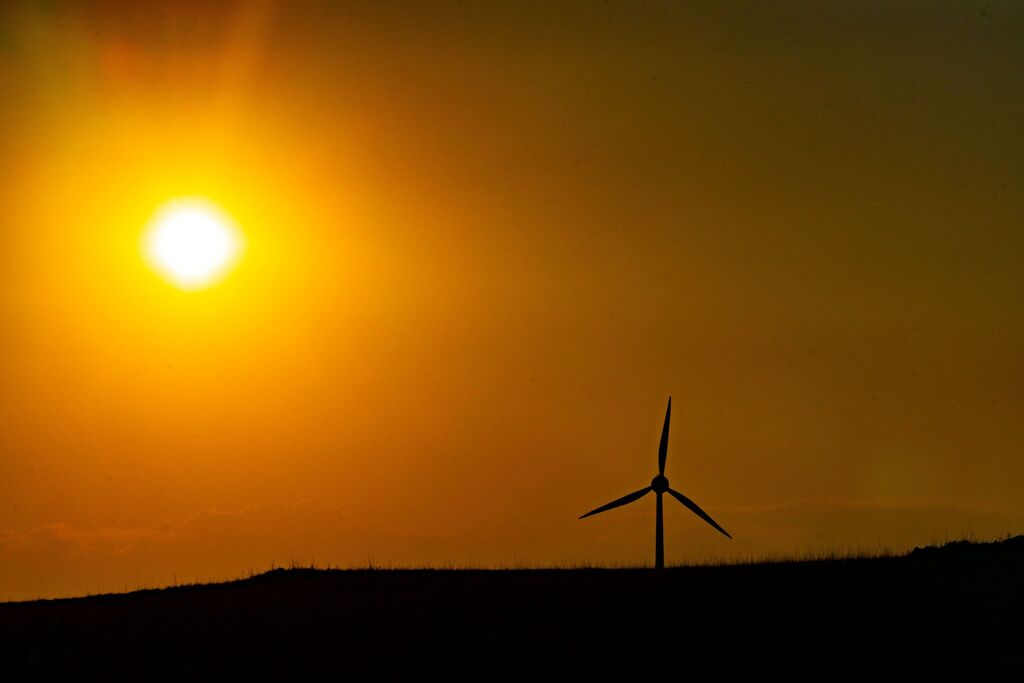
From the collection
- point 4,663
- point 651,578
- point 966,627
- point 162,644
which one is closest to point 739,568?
point 651,578

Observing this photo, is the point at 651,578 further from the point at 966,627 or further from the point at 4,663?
the point at 4,663

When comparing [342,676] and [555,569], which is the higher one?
[555,569]

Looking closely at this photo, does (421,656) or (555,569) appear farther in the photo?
(555,569)

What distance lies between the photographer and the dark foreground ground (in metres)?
70.7

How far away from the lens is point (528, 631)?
243 feet

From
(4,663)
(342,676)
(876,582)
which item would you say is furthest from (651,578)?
(4,663)

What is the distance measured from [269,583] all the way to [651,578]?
68.2ft

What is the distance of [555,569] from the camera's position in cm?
8606

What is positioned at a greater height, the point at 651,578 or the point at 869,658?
the point at 651,578

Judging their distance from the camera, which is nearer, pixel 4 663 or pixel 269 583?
pixel 4 663

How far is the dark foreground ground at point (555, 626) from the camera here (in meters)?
70.7

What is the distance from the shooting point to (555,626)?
7475cm

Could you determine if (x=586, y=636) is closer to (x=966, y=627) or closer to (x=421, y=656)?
(x=421, y=656)

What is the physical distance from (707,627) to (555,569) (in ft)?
44.6
